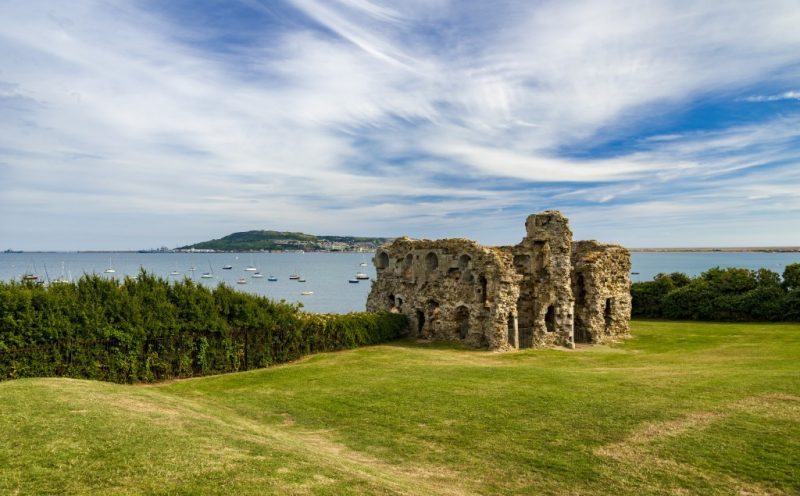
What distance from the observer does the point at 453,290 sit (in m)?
34.8

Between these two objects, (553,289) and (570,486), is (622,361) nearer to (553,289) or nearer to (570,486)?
(553,289)

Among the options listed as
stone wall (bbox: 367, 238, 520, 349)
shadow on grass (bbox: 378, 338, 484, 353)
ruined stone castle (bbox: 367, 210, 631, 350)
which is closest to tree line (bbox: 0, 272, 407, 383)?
shadow on grass (bbox: 378, 338, 484, 353)

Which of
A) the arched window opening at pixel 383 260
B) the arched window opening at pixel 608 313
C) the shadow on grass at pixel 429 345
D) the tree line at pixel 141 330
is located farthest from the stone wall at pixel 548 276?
the tree line at pixel 141 330

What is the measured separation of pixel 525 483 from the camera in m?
10.9

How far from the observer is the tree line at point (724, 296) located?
42.7 meters

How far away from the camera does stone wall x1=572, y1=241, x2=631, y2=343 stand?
37625 millimetres

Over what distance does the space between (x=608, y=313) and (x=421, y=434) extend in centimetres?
2937

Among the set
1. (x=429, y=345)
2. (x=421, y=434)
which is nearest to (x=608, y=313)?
(x=429, y=345)

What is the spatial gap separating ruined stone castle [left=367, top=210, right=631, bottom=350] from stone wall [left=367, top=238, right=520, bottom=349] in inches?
2.4

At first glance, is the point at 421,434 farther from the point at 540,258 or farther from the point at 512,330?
the point at 540,258

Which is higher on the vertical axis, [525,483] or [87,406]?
[87,406]

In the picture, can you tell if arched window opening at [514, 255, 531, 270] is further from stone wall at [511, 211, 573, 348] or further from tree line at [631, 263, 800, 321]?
tree line at [631, 263, 800, 321]

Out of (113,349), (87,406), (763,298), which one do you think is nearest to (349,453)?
(87,406)

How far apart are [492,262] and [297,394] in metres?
17.2
